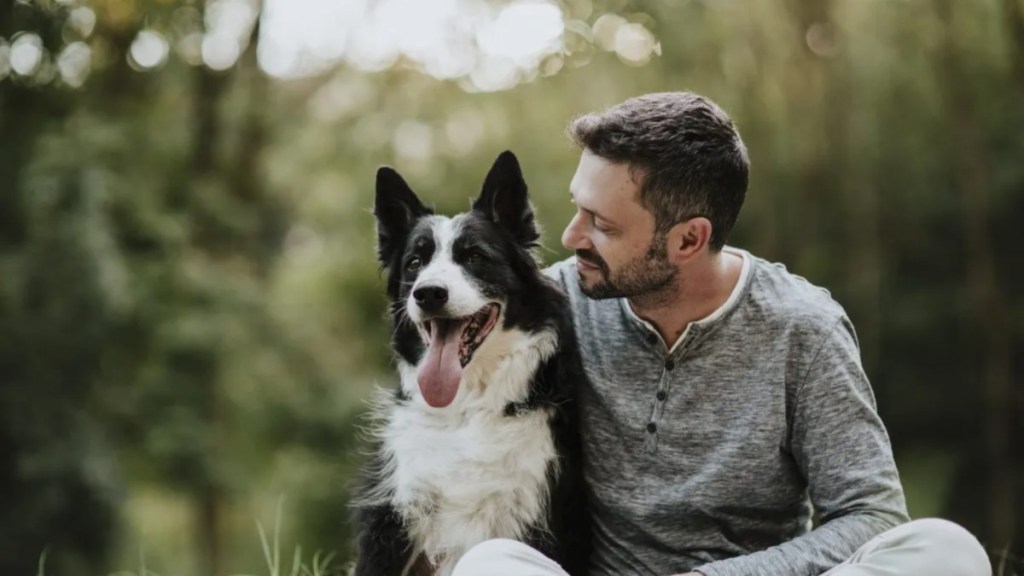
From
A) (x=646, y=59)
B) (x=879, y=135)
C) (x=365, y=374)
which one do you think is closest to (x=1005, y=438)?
(x=879, y=135)

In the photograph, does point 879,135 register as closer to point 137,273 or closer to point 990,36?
point 990,36

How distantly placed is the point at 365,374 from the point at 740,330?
1033cm

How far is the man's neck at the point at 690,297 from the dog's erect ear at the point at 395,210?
708 mm

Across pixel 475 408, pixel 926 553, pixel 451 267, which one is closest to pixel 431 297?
pixel 451 267

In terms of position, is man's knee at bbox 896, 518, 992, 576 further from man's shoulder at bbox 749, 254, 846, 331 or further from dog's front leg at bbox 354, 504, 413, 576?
dog's front leg at bbox 354, 504, 413, 576

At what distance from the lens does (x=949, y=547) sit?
81.0 inches

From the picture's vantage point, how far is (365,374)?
1253cm

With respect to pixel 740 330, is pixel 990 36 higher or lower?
higher

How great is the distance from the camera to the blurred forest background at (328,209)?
28.6ft

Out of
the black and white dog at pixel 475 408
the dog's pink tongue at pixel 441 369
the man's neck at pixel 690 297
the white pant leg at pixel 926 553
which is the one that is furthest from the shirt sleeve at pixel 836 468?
the dog's pink tongue at pixel 441 369

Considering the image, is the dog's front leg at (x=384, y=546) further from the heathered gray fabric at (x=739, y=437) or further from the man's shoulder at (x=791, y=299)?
the man's shoulder at (x=791, y=299)

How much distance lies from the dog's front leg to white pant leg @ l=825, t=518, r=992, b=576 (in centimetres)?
106

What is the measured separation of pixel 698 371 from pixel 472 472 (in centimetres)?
59

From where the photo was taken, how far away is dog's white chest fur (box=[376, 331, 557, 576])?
2613 mm
